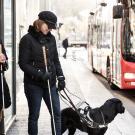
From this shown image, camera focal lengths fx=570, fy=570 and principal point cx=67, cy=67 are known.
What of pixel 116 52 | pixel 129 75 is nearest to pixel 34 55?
pixel 129 75

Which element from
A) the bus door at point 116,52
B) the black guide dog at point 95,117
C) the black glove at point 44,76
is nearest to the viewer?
the black glove at point 44,76

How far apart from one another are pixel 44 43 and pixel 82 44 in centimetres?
6348

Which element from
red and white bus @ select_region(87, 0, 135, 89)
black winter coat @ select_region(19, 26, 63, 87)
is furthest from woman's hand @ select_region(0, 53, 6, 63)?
red and white bus @ select_region(87, 0, 135, 89)

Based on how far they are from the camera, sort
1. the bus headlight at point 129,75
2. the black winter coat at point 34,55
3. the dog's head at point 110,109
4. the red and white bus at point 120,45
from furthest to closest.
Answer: the bus headlight at point 129,75
the red and white bus at point 120,45
the dog's head at point 110,109
the black winter coat at point 34,55

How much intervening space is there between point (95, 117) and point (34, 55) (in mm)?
1281

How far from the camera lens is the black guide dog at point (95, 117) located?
813 centimetres

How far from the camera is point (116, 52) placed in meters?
17.1

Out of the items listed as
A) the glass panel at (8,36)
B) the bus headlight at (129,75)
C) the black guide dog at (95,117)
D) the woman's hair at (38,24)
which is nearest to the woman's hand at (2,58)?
the woman's hair at (38,24)

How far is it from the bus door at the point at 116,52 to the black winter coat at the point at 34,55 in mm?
8705

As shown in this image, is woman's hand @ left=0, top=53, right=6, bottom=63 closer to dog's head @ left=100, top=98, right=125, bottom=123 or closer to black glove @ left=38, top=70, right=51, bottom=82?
black glove @ left=38, top=70, right=51, bottom=82

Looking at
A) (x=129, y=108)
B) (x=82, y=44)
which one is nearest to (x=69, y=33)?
(x=82, y=44)

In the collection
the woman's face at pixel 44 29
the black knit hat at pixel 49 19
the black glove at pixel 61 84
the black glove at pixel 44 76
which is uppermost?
the black knit hat at pixel 49 19

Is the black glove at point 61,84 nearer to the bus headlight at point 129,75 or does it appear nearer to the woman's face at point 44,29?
the woman's face at point 44,29

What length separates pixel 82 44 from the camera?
71188 millimetres
